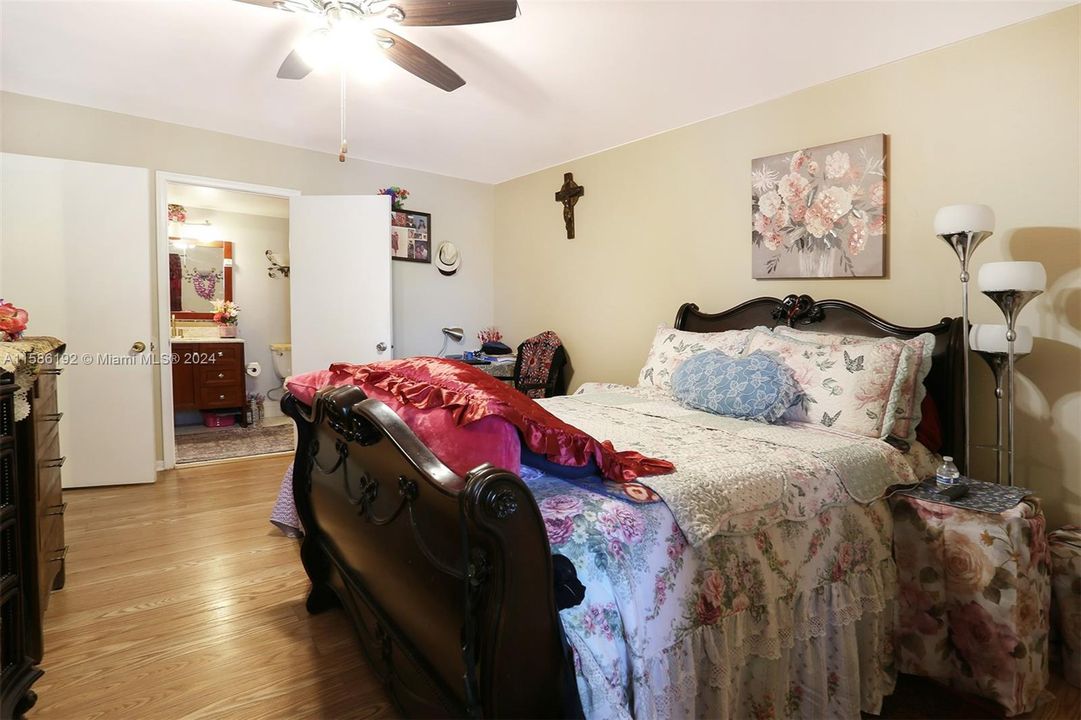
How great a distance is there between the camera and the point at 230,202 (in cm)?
553

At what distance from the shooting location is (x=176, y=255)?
573cm

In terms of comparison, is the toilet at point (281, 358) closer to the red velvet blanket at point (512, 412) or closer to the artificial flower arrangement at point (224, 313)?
the artificial flower arrangement at point (224, 313)

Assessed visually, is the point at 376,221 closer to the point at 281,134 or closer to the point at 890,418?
the point at 281,134

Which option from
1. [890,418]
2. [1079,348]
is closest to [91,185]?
[890,418]

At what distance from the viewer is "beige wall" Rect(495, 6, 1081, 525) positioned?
7.20 ft

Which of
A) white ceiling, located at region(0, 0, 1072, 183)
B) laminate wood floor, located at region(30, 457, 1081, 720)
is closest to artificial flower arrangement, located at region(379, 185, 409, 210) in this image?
white ceiling, located at region(0, 0, 1072, 183)

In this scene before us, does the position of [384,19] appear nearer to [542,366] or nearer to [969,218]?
[969,218]

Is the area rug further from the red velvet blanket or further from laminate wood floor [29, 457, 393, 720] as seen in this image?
the red velvet blanket

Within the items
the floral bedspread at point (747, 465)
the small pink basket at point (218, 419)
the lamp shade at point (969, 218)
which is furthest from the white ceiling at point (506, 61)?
the small pink basket at point (218, 419)

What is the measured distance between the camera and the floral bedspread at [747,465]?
143 centimetres

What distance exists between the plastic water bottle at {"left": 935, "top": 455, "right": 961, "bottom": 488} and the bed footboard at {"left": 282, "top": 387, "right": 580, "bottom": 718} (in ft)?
5.43

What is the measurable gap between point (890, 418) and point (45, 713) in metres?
2.94

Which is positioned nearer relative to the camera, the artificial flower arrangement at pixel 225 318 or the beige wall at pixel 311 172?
the beige wall at pixel 311 172

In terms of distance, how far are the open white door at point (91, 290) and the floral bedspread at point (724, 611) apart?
3493 mm
